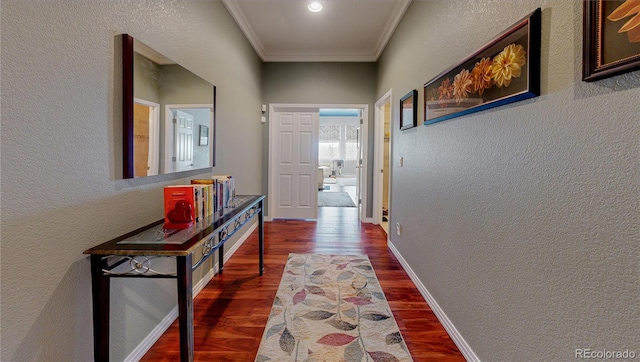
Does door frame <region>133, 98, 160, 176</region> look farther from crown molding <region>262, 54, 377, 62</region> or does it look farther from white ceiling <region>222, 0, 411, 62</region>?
crown molding <region>262, 54, 377, 62</region>

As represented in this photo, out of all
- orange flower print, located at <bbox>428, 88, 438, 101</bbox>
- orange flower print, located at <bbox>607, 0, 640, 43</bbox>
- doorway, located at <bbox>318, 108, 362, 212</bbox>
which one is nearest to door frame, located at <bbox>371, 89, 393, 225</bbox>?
orange flower print, located at <bbox>428, 88, 438, 101</bbox>

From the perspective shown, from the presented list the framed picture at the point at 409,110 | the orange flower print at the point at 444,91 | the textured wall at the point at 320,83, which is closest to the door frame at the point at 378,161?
the textured wall at the point at 320,83

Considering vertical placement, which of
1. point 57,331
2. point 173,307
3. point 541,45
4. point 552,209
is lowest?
Answer: point 173,307

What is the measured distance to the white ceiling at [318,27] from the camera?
3072 mm

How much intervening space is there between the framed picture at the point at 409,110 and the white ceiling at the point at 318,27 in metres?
0.96

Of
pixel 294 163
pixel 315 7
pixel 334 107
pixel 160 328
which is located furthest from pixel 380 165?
pixel 160 328

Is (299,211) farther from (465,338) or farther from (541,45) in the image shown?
(541,45)

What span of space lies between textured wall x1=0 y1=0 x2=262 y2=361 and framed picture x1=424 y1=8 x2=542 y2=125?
183 cm

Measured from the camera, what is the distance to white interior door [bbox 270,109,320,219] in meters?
4.82

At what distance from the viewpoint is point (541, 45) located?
1.13 meters

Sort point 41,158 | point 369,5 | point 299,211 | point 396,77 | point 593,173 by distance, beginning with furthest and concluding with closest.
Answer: point 299,211 < point 396,77 < point 369,5 < point 41,158 < point 593,173

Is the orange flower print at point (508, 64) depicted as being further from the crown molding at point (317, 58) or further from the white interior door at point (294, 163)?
the white interior door at point (294, 163)

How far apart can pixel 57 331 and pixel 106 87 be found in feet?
3.42

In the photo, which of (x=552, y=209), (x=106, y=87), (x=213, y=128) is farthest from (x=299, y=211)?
(x=552, y=209)
